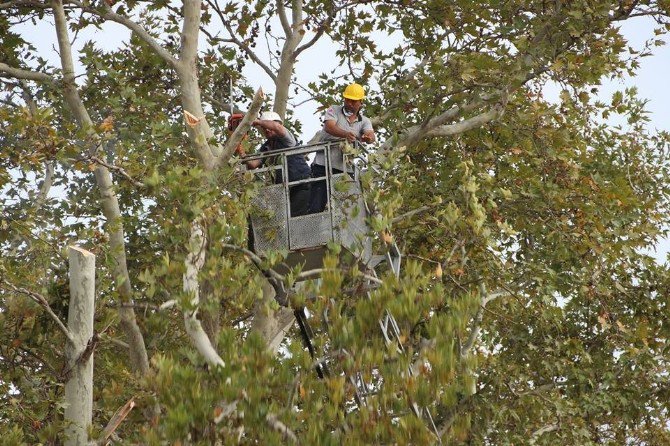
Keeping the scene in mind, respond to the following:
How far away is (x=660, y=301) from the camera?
17531mm

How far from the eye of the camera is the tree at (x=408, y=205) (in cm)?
1235

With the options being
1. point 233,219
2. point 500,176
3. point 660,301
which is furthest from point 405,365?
point 660,301

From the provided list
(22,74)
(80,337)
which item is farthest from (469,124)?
(80,337)

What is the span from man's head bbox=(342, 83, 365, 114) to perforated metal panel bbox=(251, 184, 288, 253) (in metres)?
1.07

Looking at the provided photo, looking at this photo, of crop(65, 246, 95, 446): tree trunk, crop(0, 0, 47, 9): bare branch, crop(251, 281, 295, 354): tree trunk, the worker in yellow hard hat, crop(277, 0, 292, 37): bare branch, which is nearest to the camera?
crop(65, 246, 95, 446): tree trunk

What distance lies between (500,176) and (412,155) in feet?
4.48

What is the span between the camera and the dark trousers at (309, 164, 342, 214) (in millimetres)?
12531

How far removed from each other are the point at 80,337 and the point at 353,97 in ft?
10.7

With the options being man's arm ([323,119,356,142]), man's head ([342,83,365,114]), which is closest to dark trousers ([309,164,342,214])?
man's arm ([323,119,356,142])

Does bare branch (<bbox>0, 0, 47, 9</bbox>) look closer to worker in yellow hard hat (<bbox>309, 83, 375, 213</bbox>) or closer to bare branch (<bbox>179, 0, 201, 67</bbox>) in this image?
bare branch (<bbox>179, 0, 201, 67</bbox>)

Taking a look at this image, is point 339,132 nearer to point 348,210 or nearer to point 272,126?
point 272,126

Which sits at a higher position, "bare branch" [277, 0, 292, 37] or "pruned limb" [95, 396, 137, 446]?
"bare branch" [277, 0, 292, 37]

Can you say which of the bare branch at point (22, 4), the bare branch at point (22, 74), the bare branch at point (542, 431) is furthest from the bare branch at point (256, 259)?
the bare branch at point (542, 431)

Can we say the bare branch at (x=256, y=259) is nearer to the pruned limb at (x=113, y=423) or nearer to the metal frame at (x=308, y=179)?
the metal frame at (x=308, y=179)
